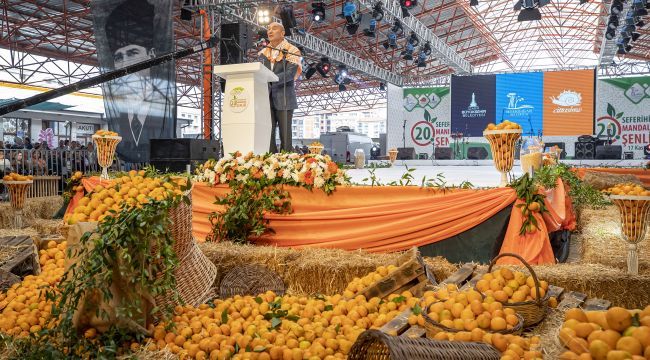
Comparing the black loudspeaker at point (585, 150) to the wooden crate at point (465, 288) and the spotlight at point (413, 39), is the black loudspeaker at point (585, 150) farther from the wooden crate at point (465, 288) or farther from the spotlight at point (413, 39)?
the wooden crate at point (465, 288)

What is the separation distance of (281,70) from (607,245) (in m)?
3.75

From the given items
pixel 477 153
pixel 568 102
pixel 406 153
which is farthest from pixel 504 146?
pixel 568 102

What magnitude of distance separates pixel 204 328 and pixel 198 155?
5.19m

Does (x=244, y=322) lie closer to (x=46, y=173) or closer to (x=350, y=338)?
(x=350, y=338)

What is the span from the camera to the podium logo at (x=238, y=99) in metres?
5.17

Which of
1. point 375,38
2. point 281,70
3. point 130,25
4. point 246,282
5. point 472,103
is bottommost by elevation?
point 246,282

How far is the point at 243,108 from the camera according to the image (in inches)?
204

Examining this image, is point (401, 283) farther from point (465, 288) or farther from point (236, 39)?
point (236, 39)

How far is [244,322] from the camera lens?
242 centimetres

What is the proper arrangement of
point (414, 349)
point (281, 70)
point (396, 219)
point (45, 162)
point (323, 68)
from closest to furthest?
1. point (414, 349)
2. point (396, 219)
3. point (281, 70)
4. point (45, 162)
5. point (323, 68)

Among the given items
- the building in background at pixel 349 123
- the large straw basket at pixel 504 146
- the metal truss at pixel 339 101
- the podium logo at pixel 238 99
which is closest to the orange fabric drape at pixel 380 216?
the large straw basket at pixel 504 146

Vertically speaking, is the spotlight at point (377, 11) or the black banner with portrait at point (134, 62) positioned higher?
the spotlight at point (377, 11)

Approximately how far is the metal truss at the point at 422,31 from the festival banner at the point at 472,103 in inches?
56.8

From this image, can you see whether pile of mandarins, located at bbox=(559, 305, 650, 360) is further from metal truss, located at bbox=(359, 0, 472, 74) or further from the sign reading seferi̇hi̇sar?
the sign reading seferi̇hi̇sar
